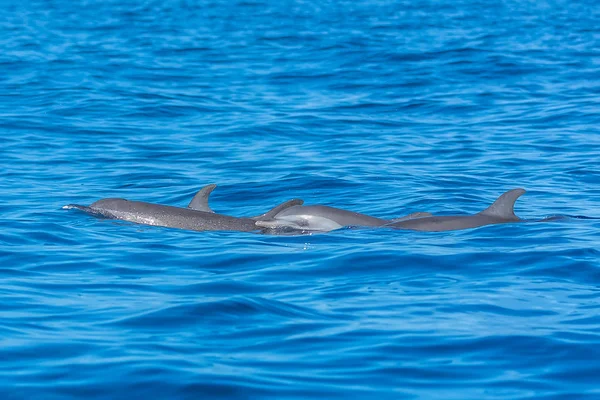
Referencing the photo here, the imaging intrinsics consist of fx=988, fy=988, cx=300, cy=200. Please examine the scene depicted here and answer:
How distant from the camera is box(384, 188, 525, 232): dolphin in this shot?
1222 cm

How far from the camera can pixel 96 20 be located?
133 feet

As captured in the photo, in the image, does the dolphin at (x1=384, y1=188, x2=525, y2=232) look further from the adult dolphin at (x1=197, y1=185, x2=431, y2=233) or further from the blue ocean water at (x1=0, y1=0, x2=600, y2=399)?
the adult dolphin at (x1=197, y1=185, x2=431, y2=233)

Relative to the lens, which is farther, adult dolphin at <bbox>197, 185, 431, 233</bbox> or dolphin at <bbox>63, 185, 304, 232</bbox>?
dolphin at <bbox>63, 185, 304, 232</bbox>

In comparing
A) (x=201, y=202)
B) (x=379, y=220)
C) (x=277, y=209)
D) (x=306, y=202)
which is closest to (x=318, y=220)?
(x=277, y=209)

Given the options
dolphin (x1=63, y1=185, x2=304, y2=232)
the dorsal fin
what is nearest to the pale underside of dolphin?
the dorsal fin

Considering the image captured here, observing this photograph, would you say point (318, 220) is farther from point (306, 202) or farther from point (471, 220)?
point (306, 202)

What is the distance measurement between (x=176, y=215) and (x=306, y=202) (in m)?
2.82

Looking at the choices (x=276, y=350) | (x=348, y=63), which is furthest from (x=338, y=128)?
(x=276, y=350)

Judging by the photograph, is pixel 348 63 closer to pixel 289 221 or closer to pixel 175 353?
pixel 289 221

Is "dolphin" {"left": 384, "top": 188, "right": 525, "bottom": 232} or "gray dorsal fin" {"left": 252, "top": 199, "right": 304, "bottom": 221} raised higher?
"gray dorsal fin" {"left": 252, "top": 199, "right": 304, "bottom": 221}

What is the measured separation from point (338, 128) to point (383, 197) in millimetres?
Answer: 6279

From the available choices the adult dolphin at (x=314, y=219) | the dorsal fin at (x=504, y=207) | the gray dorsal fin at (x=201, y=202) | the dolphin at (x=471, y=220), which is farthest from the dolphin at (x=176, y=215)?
the dorsal fin at (x=504, y=207)

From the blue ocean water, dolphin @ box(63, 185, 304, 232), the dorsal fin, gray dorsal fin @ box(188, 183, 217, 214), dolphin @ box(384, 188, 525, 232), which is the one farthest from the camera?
gray dorsal fin @ box(188, 183, 217, 214)

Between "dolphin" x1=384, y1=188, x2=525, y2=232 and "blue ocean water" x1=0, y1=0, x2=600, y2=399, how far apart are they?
24cm
